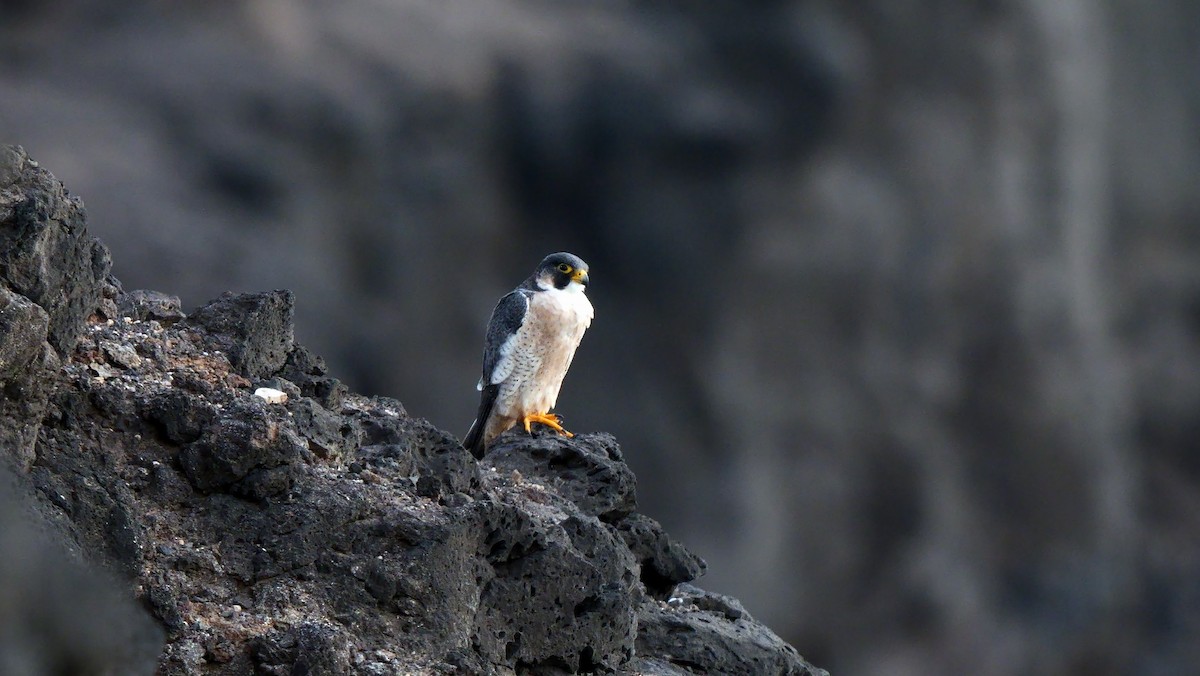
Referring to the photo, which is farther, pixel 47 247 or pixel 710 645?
pixel 710 645

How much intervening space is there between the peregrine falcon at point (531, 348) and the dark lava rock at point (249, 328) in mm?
2493

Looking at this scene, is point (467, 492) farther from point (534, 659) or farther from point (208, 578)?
point (208, 578)

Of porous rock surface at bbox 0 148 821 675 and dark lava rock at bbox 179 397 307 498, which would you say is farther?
dark lava rock at bbox 179 397 307 498

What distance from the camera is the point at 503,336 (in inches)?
327

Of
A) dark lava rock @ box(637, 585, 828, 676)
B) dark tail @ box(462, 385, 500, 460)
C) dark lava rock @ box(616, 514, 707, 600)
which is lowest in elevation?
dark lava rock @ box(637, 585, 828, 676)

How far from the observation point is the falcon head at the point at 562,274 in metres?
8.39

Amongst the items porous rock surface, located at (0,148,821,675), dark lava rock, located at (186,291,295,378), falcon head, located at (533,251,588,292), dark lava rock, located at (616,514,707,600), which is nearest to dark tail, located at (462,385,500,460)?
falcon head, located at (533,251,588,292)

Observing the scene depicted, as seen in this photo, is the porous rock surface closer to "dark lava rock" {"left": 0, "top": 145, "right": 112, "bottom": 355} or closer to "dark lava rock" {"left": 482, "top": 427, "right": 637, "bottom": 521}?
"dark lava rock" {"left": 0, "top": 145, "right": 112, "bottom": 355}

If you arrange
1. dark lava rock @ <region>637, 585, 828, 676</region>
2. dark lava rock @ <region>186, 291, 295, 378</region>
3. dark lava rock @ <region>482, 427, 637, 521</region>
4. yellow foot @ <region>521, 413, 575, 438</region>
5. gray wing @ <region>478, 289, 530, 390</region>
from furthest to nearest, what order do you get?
gray wing @ <region>478, 289, 530, 390</region> → yellow foot @ <region>521, 413, 575, 438</region> → dark lava rock @ <region>482, 427, 637, 521</region> → dark lava rock @ <region>637, 585, 828, 676</region> → dark lava rock @ <region>186, 291, 295, 378</region>

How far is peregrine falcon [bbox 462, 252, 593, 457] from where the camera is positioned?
806 cm

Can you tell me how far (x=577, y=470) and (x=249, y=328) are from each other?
1458 mm

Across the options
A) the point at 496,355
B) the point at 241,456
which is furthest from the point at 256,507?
the point at 496,355

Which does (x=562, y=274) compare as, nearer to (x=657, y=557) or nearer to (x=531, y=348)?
(x=531, y=348)

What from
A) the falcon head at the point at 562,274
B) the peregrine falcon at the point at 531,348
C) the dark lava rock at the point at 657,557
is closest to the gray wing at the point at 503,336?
the peregrine falcon at the point at 531,348
